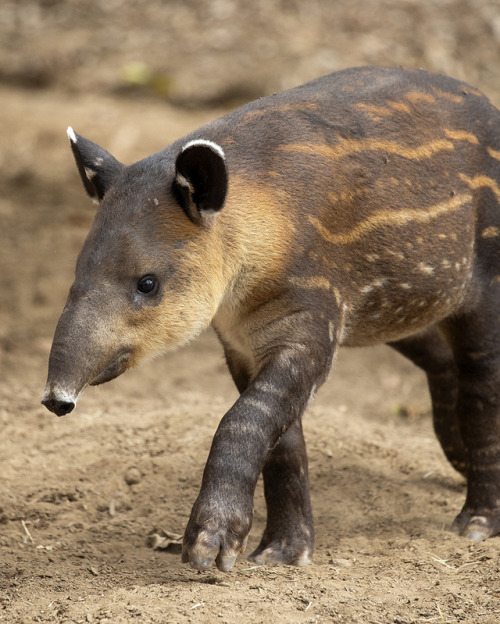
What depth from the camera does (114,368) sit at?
434 centimetres

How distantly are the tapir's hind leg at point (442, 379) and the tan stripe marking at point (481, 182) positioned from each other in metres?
1.30

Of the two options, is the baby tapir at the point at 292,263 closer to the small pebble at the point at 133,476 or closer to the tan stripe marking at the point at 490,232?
the tan stripe marking at the point at 490,232

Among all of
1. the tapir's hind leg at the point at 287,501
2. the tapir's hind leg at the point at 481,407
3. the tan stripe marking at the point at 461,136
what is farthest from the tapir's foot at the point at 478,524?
the tan stripe marking at the point at 461,136

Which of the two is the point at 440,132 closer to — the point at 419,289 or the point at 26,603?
the point at 419,289

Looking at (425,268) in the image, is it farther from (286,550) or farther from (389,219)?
(286,550)

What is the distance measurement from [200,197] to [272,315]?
70 centimetres

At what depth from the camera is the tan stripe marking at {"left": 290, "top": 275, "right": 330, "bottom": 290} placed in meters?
4.68

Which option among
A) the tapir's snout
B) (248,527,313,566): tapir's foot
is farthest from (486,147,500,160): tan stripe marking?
the tapir's snout

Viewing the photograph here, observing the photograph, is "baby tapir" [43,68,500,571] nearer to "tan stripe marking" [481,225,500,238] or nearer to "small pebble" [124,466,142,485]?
"tan stripe marking" [481,225,500,238]

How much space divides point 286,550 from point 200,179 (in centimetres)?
204

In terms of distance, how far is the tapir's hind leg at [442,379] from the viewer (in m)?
6.54

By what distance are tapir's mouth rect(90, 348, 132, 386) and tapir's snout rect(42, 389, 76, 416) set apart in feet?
0.64

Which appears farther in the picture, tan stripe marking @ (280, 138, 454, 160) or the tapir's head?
tan stripe marking @ (280, 138, 454, 160)

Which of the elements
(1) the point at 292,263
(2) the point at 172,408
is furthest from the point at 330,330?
(2) the point at 172,408
